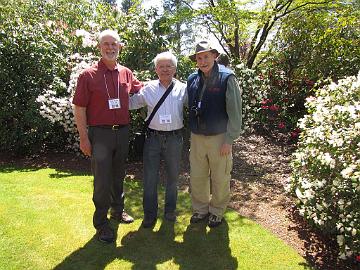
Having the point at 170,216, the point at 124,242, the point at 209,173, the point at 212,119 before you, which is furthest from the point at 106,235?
the point at 212,119

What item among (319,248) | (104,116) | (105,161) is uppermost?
(104,116)

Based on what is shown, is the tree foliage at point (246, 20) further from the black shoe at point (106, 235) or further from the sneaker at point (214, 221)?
the black shoe at point (106, 235)

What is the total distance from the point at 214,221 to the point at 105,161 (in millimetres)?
1501

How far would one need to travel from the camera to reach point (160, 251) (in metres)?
3.88

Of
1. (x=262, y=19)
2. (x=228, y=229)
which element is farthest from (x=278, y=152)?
(x=228, y=229)

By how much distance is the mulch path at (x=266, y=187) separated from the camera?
4.07 meters

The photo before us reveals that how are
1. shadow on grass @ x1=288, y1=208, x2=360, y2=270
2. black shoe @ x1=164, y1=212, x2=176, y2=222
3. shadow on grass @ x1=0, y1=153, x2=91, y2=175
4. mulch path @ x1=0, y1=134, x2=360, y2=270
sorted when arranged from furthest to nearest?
shadow on grass @ x1=0, y1=153, x2=91, y2=175
black shoe @ x1=164, y1=212, x2=176, y2=222
mulch path @ x1=0, y1=134, x2=360, y2=270
shadow on grass @ x1=288, y1=208, x2=360, y2=270

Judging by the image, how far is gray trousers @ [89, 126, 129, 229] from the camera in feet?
12.3

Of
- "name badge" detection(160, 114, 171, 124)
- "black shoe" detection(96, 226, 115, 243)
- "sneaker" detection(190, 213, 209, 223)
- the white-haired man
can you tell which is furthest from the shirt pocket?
"sneaker" detection(190, 213, 209, 223)

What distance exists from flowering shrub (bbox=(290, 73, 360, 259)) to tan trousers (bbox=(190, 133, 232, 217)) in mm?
868

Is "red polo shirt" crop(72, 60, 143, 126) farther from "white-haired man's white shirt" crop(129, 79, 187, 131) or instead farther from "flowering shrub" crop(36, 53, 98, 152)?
"flowering shrub" crop(36, 53, 98, 152)

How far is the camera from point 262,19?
8.42m

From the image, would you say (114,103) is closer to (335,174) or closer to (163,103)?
→ (163,103)

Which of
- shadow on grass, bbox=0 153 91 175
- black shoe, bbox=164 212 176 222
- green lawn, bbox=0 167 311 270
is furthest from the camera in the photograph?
shadow on grass, bbox=0 153 91 175
